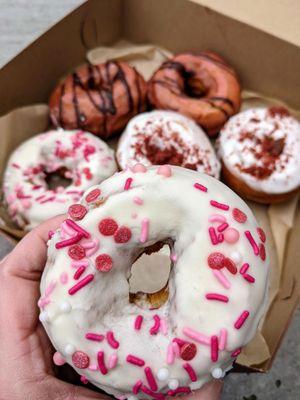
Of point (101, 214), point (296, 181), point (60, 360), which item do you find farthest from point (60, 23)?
point (60, 360)

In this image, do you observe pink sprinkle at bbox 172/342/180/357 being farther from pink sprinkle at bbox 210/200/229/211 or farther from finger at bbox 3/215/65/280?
finger at bbox 3/215/65/280

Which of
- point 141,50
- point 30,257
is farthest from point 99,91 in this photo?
point 30,257

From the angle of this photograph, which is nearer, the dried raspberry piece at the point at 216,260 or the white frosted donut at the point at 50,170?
the dried raspberry piece at the point at 216,260

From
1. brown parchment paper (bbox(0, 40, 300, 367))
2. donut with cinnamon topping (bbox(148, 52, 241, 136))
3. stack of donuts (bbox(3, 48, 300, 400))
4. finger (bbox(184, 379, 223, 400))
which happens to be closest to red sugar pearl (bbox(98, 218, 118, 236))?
stack of donuts (bbox(3, 48, 300, 400))

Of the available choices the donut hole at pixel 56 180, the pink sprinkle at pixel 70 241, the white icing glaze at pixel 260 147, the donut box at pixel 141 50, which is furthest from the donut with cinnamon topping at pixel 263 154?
the pink sprinkle at pixel 70 241

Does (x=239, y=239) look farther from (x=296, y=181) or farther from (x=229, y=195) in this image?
(x=296, y=181)

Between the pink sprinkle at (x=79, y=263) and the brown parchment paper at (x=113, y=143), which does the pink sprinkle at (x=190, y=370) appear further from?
the brown parchment paper at (x=113, y=143)

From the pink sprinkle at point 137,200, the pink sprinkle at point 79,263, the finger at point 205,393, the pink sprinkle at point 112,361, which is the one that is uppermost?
the pink sprinkle at point 137,200

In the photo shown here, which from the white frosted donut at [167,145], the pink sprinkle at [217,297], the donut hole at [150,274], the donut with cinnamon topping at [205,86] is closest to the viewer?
the pink sprinkle at [217,297]

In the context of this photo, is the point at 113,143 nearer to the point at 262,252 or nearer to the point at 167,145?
the point at 167,145
